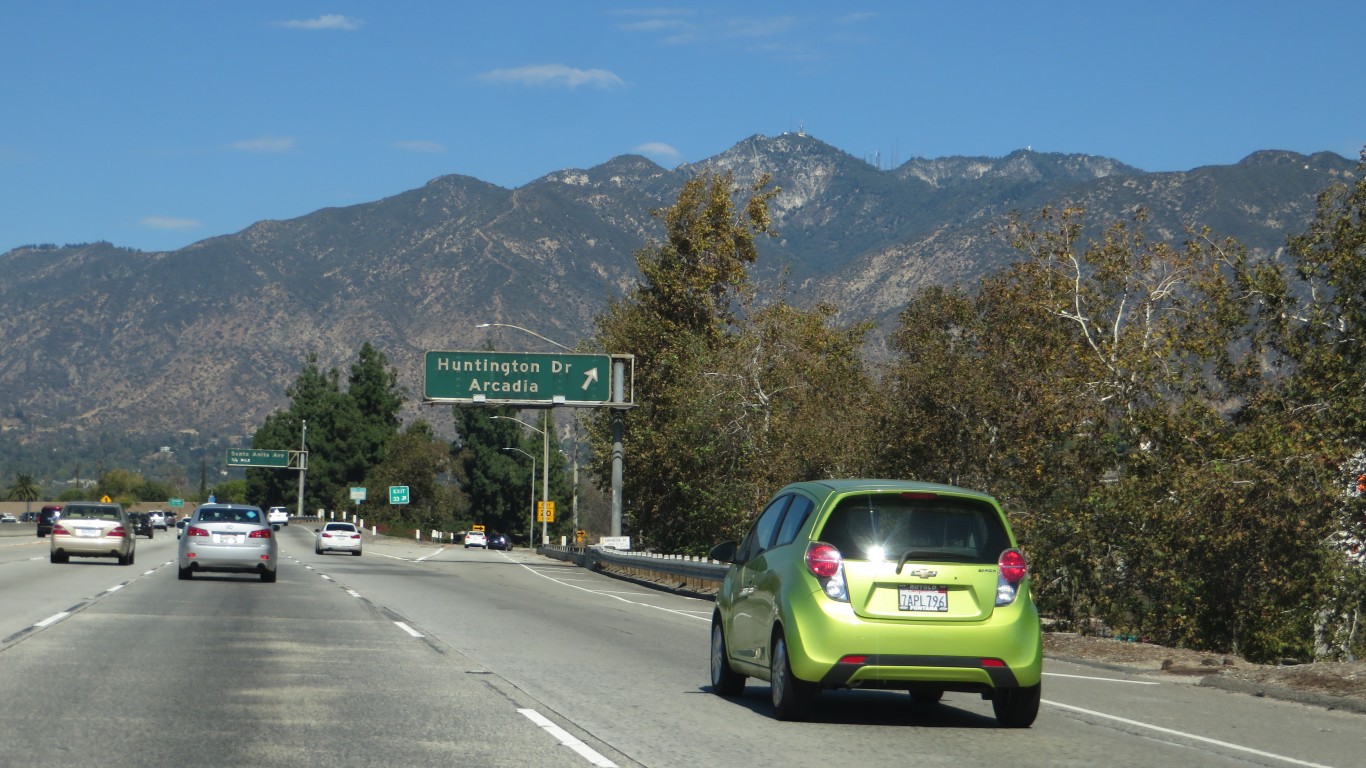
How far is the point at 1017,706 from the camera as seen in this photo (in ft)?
39.5

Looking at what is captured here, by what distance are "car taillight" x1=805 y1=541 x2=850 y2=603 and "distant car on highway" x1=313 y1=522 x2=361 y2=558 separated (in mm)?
51596

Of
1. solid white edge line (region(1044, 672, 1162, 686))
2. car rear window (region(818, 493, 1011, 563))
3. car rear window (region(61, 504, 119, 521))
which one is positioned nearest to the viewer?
car rear window (region(818, 493, 1011, 563))

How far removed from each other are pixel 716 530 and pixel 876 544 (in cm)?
4081

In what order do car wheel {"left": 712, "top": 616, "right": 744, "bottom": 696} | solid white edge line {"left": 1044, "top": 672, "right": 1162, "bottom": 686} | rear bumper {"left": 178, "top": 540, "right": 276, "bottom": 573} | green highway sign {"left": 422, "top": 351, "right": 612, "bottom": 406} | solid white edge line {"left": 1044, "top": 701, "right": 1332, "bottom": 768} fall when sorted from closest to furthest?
solid white edge line {"left": 1044, "top": 701, "right": 1332, "bottom": 768} → car wheel {"left": 712, "top": 616, "right": 744, "bottom": 696} → solid white edge line {"left": 1044, "top": 672, "right": 1162, "bottom": 686} → rear bumper {"left": 178, "top": 540, "right": 276, "bottom": 573} → green highway sign {"left": 422, "top": 351, "right": 612, "bottom": 406}

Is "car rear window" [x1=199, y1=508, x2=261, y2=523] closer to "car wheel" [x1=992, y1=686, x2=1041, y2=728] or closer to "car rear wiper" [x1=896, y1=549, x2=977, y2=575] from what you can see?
"car wheel" [x1=992, y1=686, x2=1041, y2=728]

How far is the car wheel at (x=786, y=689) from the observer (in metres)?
11.7

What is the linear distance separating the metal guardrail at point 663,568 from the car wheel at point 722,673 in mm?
14581

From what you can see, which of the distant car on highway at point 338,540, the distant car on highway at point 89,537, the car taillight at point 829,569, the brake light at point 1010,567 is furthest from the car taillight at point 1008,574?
the distant car on highway at point 338,540

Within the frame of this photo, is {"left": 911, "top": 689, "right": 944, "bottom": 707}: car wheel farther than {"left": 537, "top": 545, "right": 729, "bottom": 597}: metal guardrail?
No

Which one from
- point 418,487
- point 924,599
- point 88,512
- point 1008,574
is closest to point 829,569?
point 924,599

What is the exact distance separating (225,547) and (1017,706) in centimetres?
2236

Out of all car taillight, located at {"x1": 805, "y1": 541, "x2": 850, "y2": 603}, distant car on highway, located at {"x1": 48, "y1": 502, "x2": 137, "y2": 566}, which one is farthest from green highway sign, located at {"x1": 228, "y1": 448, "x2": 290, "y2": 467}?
car taillight, located at {"x1": 805, "y1": 541, "x2": 850, "y2": 603}

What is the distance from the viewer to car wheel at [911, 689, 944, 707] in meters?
13.8

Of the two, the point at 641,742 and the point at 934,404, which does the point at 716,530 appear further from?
the point at 641,742
